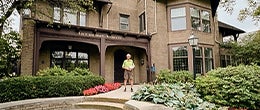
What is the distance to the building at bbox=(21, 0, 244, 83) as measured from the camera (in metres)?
12.8

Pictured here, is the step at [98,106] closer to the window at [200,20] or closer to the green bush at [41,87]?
the green bush at [41,87]

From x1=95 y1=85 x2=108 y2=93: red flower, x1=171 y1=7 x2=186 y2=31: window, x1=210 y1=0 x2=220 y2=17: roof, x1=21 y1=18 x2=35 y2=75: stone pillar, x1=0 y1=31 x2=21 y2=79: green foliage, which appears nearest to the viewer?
x1=95 y1=85 x2=108 y2=93: red flower

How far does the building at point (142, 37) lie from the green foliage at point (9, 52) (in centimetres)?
178

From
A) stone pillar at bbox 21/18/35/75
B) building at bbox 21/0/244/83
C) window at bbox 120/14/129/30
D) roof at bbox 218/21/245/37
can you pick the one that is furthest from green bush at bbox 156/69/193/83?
roof at bbox 218/21/245/37

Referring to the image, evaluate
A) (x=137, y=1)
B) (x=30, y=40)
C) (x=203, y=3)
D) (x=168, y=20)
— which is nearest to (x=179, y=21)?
(x=168, y=20)

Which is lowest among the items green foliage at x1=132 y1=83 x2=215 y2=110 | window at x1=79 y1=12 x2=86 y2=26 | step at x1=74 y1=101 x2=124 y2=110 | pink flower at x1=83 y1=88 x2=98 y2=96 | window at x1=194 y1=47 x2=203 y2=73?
step at x1=74 y1=101 x2=124 y2=110

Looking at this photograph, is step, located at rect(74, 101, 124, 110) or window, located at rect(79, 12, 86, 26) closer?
step, located at rect(74, 101, 124, 110)

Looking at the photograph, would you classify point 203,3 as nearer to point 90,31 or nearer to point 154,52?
point 154,52

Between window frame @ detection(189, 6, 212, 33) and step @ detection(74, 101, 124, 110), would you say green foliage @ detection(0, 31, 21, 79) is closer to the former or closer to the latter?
step @ detection(74, 101, 124, 110)

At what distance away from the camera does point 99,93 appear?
9.39 m

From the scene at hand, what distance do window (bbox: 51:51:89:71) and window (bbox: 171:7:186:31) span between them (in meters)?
6.78

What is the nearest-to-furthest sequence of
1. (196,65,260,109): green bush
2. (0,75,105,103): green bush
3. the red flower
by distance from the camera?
(196,65,260,109): green bush
(0,75,105,103): green bush
the red flower

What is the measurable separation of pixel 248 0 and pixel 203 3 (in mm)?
4454

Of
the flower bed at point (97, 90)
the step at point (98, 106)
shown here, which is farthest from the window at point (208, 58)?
the step at point (98, 106)
